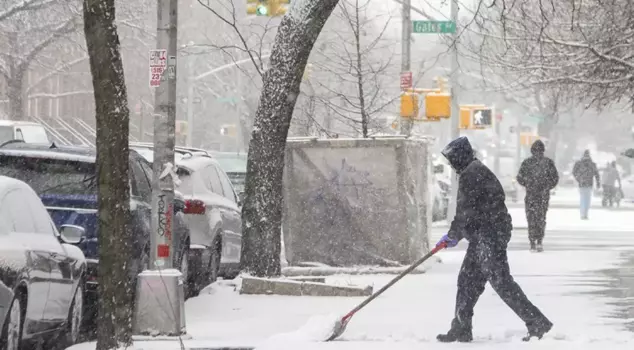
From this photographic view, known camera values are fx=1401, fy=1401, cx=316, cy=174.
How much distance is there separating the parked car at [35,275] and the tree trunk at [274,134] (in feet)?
14.3

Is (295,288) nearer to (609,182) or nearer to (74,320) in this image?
(74,320)

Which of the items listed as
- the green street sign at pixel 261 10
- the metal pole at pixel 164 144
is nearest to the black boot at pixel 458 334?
the metal pole at pixel 164 144

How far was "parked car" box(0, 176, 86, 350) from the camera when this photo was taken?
923cm

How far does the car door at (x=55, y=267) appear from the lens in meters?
10.4

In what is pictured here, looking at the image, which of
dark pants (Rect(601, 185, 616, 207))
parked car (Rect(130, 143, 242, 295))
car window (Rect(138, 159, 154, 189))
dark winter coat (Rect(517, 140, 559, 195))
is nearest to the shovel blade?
car window (Rect(138, 159, 154, 189))

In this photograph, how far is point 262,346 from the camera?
1098 cm

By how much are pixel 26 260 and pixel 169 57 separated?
117 inches

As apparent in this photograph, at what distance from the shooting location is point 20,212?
33.2 ft

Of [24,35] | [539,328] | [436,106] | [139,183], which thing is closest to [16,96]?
[24,35]

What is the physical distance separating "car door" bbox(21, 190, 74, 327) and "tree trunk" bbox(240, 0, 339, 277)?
500cm

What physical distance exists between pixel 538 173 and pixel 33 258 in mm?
14226

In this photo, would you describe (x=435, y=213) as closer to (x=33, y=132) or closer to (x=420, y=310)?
(x=33, y=132)

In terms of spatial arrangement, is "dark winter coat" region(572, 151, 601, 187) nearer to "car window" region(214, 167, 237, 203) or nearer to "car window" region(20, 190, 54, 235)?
"car window" region(214, 167, 237, 203)

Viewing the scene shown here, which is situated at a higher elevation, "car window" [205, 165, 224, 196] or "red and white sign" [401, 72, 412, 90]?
"red and white sign" [401, 72, 412, 90]
